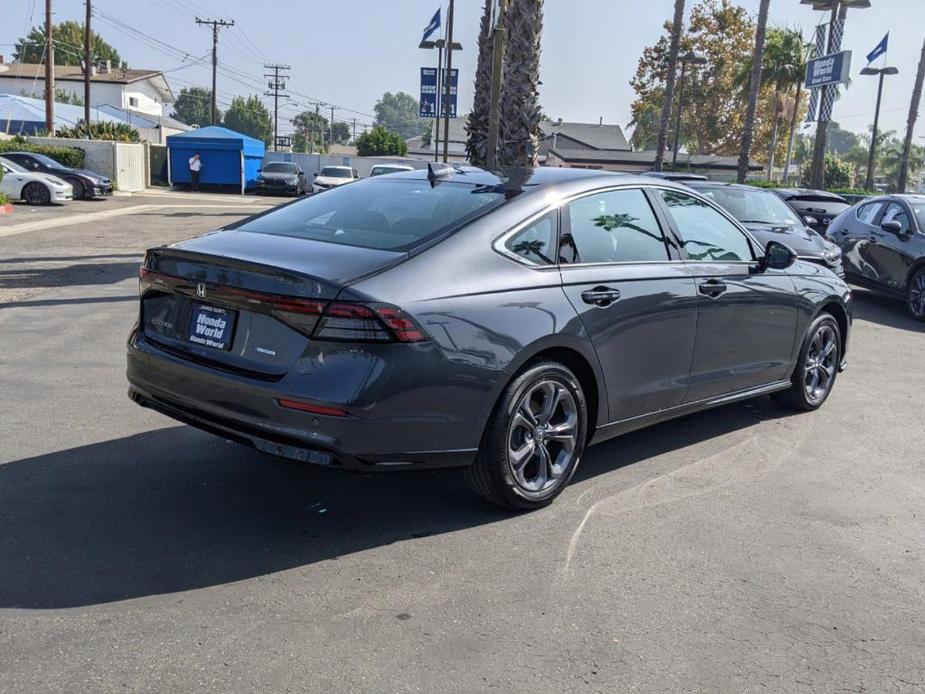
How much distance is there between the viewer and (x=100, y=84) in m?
84.8

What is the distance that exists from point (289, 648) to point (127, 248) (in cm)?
1370

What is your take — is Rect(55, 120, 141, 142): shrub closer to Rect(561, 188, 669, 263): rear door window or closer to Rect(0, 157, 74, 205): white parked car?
Rect(0, 157, 74, 205): white parked car

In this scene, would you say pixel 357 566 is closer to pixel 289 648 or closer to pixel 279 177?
pixel 289 648

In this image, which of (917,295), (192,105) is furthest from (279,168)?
(192,105)

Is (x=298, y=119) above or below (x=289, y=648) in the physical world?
above

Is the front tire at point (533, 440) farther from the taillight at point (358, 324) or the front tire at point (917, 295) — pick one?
the front tire at point (917, 295)

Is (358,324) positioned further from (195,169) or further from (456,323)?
(195,169)

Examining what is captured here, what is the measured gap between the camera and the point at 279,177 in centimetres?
4122

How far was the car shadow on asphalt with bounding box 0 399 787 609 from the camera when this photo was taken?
3.72m

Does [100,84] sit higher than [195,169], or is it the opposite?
[100,84]

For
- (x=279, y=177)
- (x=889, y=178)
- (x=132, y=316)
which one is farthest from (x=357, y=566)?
(x=889, y=178)

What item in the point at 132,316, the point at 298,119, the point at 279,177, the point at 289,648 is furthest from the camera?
the point at 298,119

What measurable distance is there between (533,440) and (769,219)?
889 cm

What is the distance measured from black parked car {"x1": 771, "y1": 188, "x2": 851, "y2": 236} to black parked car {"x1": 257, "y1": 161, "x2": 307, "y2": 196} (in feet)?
87.4
